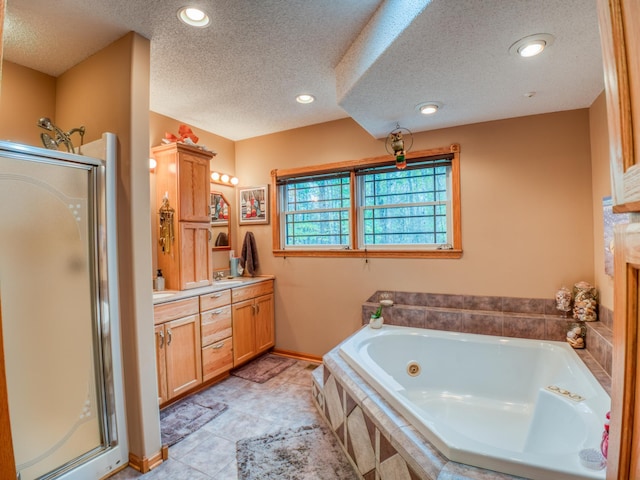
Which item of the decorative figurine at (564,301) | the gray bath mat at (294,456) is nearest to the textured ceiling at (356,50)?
the decorative figurine at (564,301)

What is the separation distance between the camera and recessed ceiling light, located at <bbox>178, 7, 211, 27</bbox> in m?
1.71

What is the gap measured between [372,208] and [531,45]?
6.06 ft

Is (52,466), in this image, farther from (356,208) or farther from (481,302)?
(481,302)

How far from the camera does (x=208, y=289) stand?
9.43 ft

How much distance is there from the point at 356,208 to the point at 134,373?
7.58 feet

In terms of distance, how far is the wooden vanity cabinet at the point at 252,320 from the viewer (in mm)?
3133

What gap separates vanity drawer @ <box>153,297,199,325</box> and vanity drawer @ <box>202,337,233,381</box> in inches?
15.9

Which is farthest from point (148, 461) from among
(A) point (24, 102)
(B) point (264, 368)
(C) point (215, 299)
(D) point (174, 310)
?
(A) point (24, 102)

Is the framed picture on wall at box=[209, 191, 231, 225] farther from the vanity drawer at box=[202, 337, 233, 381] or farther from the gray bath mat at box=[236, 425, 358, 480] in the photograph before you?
the gray bath mat at box=[236, 425, 358, 480]

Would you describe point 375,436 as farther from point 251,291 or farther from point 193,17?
point 193,17

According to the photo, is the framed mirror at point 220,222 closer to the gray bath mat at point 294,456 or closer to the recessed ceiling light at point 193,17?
the recessed ceiling light at point 193,17

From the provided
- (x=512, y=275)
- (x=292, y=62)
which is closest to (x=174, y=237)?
(x=292, y=62)

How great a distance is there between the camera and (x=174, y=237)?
2801mm

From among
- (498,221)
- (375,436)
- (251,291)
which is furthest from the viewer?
(251,291)
